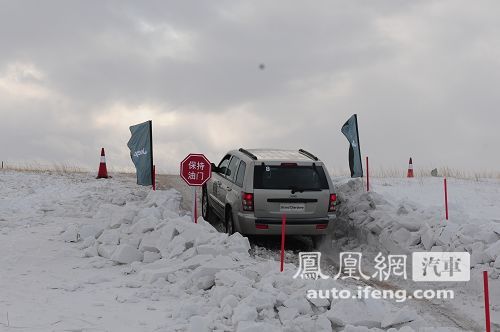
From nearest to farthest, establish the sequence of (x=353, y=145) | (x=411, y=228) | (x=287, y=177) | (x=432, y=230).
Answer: (x=287, y=177)
(x=432, y=230)
(x=411, y=228)
(x=353, y=145)

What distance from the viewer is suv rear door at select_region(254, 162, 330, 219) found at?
10305 mm

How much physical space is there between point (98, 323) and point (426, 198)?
12779mm

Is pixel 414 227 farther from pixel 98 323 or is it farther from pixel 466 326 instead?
pixel 98 323

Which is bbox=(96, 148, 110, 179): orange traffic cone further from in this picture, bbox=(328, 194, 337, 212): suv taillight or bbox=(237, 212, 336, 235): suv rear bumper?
bbox=(328, 194, 337, 212): suv taillight

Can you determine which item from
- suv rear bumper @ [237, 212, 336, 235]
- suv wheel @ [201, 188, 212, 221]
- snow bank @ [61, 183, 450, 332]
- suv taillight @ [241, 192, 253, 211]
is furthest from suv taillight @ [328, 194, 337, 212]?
suv wheel @ [201, 188, 212, 221]

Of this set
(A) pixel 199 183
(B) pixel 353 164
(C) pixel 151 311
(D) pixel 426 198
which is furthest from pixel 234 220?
(D) pixel 426 198

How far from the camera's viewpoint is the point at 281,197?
10.3 metres

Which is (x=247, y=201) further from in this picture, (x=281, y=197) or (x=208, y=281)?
(x=208, y=281)

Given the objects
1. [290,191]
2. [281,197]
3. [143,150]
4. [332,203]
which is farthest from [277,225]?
[143,150]

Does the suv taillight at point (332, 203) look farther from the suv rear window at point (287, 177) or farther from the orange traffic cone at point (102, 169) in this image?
the orange traffic cone at point (102, 169)

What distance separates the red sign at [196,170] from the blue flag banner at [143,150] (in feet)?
12.6

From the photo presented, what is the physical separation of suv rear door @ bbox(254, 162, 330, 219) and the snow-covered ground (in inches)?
38.3

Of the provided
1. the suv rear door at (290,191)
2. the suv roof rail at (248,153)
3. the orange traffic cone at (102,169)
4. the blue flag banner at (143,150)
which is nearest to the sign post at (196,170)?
the suv roof rail at (248,153)

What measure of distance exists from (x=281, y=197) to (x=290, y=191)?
21 cm
